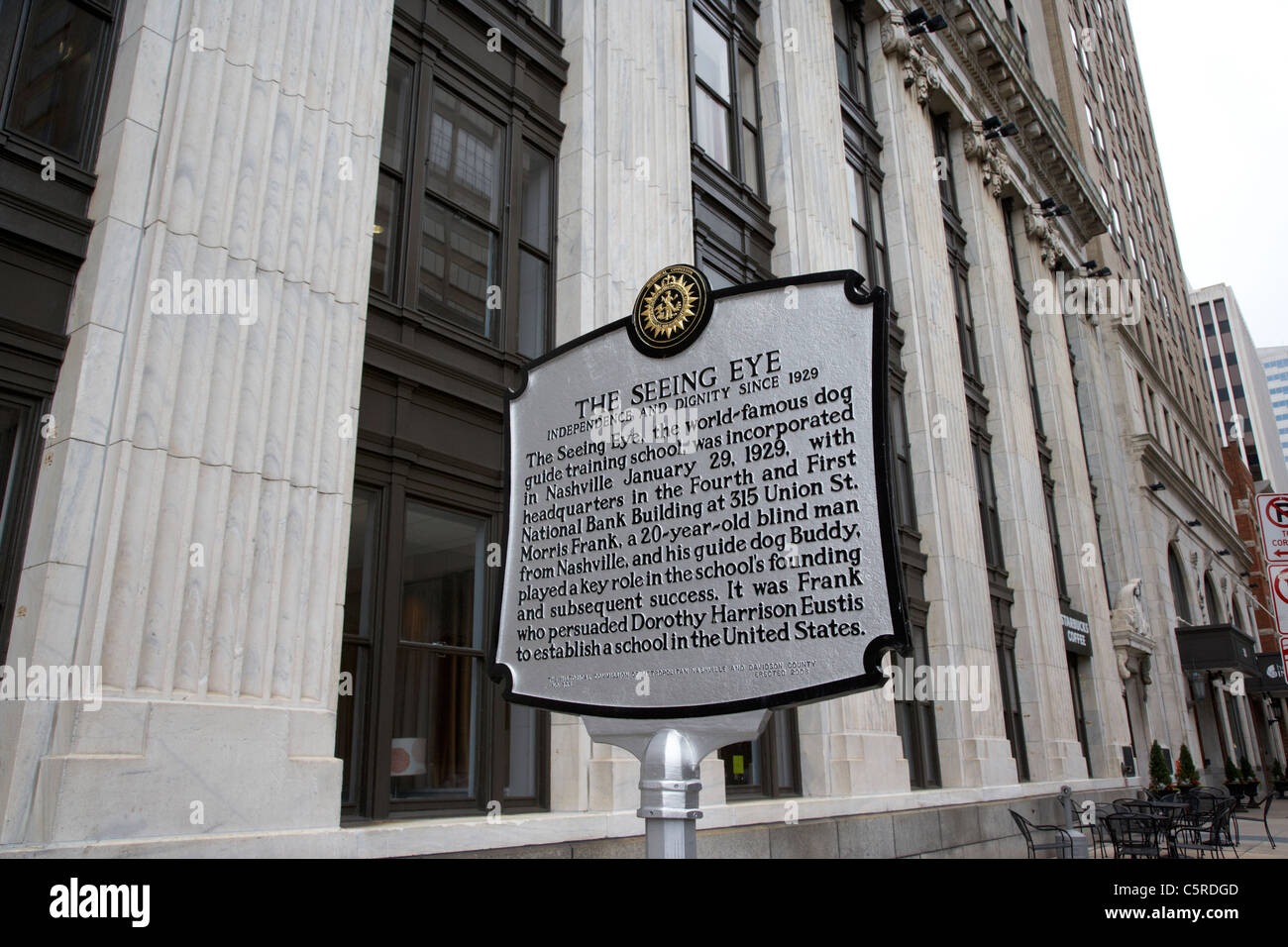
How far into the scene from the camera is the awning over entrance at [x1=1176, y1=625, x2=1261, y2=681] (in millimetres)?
34094

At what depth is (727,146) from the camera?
52.2ft

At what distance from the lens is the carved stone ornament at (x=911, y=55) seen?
70.6 feet

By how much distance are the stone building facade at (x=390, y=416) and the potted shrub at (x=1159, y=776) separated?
5.26 meters

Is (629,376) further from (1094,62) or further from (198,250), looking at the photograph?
(1094,62)

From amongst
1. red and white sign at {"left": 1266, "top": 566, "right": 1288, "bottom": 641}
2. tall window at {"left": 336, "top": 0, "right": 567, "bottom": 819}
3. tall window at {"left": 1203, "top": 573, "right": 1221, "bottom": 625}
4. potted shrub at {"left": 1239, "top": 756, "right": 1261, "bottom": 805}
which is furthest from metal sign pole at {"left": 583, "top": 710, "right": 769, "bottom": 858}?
tall window at {"left": 1203, "top": 573, "right": 1221, "bottom": 625}

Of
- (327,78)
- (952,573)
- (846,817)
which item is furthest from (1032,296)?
(327,78)

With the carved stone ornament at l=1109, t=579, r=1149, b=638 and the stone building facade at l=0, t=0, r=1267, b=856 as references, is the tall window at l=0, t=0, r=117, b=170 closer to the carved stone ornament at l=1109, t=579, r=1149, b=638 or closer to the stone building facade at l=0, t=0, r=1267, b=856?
the stone building facade at l=0, t=0, r=1267, b=856

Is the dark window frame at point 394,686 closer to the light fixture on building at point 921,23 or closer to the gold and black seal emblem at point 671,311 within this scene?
the gold and black seal emblem at point 671,311

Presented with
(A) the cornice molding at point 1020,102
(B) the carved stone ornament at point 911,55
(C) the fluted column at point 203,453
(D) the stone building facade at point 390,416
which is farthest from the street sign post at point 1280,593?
(A) the cornice molding at point 1020,102

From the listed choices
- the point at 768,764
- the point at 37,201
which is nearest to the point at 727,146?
the point at 768,764

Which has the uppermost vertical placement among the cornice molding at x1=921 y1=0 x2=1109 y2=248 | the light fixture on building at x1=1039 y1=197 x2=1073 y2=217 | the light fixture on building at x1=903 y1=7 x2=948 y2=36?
the cornice molding at x1=921 y1=0 x2=1109 y2=248

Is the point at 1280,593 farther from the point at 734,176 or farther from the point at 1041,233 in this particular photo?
the point at 1041,233

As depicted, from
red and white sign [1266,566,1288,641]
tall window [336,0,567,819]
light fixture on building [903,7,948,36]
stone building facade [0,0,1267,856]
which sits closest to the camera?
stone building facade [0,0,1267,856]

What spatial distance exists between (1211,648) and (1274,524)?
98.7 feet
